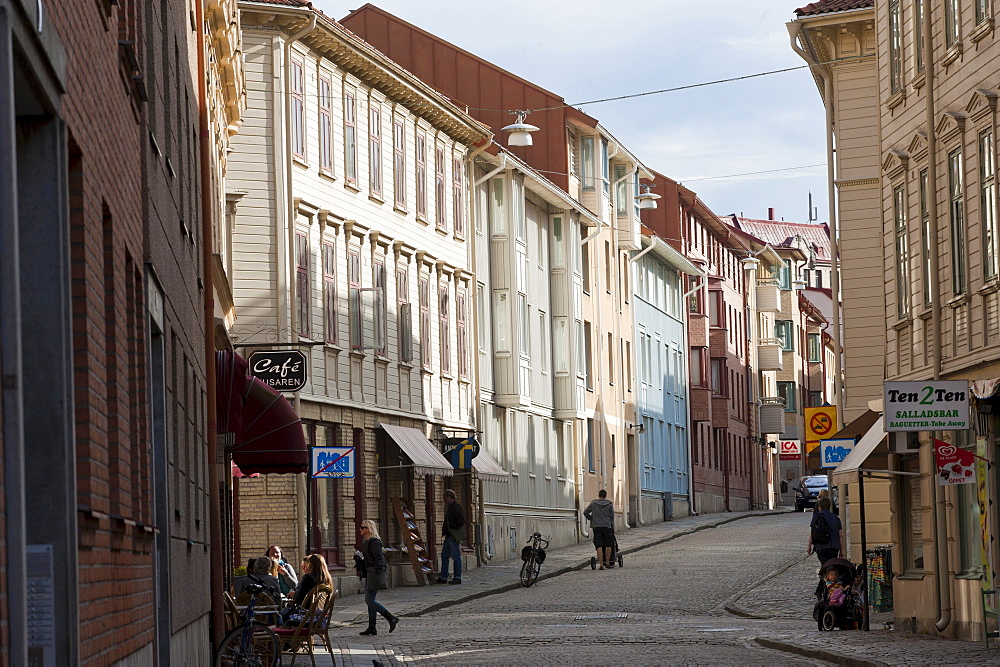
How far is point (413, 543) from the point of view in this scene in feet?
121

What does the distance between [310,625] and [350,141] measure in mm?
17892

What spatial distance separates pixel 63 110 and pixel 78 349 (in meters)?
1.32

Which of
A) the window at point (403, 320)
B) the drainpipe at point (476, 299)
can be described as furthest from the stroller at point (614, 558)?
the window at point (403, 320)

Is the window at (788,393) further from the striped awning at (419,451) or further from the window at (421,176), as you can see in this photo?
the striped awning at (419,451)

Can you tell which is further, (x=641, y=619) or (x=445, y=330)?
(x=445, y=330)

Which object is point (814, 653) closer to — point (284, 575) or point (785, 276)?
point (284, 575)

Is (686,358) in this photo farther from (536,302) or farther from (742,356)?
(536,302)

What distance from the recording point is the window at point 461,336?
42844 millimetres

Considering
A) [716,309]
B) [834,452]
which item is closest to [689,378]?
[716,309]

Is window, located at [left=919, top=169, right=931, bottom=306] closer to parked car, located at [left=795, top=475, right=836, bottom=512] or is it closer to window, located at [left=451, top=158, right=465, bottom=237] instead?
window, located at [left=451, top=158, right=465, bottom=237]

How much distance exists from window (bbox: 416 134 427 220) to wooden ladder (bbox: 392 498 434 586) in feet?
22.1

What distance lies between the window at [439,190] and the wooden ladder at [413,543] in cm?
727

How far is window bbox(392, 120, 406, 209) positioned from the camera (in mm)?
38500

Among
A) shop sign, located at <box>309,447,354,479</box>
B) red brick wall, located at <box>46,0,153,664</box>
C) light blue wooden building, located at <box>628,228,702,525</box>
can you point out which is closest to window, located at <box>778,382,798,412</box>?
light blue wooden building, located at <box>628,228,702,525</box>
